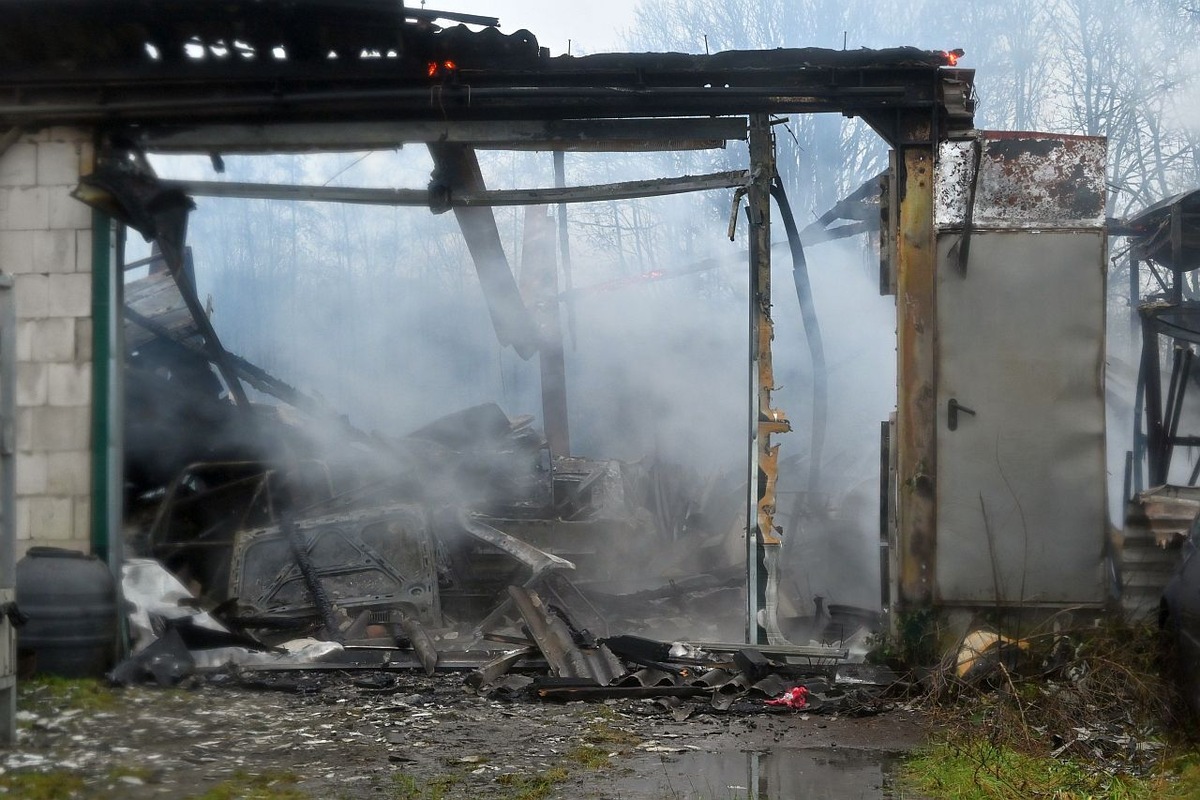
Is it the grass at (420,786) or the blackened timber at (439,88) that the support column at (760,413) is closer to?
the blackened timber at (439,88)

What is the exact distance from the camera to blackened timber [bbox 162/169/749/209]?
807 centimetres

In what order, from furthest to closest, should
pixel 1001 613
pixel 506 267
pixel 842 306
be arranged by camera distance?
pixel 842 306
pixel 506 267
pixel 1001 613

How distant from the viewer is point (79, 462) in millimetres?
7699

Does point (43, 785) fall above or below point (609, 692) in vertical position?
above

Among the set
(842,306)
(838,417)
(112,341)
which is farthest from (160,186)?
(842,306)

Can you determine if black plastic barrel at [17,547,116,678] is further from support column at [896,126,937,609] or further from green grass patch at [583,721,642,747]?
support column at [896,126,937,609]

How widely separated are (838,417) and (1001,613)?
9.25 metres

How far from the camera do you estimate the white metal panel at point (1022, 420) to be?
7230 millimetres

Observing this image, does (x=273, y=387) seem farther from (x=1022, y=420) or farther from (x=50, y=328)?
(x=1022, y=420)

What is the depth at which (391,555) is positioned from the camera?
9.34 m

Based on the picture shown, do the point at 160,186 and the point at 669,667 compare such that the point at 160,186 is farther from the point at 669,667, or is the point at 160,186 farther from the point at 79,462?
the point at 669,667

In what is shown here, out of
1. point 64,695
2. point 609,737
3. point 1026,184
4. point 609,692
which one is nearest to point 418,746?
point 609,737

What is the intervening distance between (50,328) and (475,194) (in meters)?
3.23

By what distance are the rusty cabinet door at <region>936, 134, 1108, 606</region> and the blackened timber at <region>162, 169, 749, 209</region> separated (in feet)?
5.85
